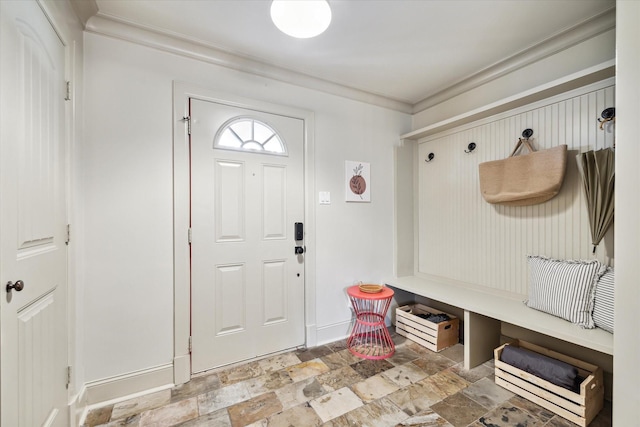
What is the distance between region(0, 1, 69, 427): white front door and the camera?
0.99 m

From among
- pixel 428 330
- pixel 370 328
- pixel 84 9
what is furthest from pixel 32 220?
pixel 428 330

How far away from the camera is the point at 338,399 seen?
1805 mm

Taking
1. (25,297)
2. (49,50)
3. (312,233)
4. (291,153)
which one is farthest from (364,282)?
(49,50)

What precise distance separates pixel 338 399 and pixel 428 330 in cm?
111

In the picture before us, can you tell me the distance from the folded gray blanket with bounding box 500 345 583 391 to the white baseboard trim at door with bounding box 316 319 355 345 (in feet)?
4.24

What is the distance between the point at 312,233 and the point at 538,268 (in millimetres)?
1770

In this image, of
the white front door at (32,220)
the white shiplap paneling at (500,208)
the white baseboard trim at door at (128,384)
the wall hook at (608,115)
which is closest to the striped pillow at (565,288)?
the white shiplap paneling at (500,208)

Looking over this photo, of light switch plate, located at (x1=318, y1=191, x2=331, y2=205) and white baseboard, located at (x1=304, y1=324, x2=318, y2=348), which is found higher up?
light switch plate, located at (x1=318, y1=191, x2=331, y2=205)

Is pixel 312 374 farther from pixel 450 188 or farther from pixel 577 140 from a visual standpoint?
pixel 577 140

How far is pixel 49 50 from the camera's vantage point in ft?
4.35

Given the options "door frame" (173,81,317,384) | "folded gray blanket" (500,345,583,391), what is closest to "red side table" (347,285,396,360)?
"folded gray blanket" (500,345,583,391)

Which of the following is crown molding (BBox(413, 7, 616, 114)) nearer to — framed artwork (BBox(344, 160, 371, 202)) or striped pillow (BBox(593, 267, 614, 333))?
framed artwork (BBox(344, 160, 371, 202))

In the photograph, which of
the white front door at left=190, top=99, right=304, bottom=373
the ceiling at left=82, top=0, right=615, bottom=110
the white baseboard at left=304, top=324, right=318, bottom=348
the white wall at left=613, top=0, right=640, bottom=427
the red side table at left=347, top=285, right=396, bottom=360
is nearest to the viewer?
the white wall at left=613, top=0, right=640, bottom=427

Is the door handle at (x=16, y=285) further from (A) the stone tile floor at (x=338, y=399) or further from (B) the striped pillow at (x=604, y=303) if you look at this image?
(B) the striped pillow at (x=604, y=303)
